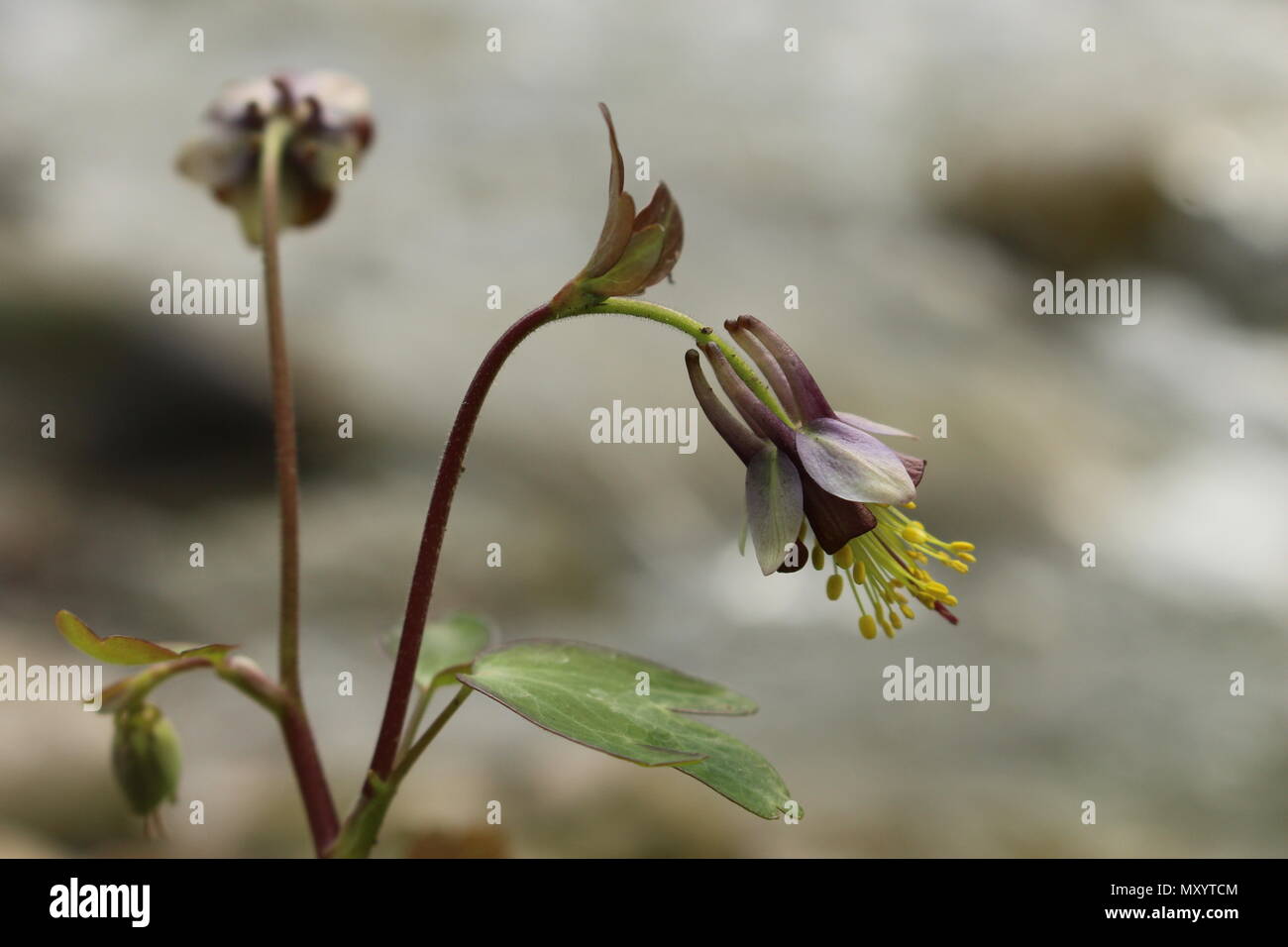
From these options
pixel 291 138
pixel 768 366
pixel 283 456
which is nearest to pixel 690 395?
pixel 291 138

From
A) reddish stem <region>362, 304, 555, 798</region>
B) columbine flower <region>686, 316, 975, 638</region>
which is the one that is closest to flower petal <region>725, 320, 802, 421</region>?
columbine flower <region>686, 316, 975, 638</region>

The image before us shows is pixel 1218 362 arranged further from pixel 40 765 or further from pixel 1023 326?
pixel 40 765

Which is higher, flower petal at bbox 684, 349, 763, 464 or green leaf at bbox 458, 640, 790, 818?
flower petal at bbox 684, 349, 763, 464

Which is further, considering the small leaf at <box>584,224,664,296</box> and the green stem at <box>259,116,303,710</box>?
the green stem at <box>259,116,303,710</box>

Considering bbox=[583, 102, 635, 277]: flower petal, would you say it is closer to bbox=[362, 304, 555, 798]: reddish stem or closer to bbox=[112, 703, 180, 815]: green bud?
bbox=[362, 304, 555, 798]: reddish stem

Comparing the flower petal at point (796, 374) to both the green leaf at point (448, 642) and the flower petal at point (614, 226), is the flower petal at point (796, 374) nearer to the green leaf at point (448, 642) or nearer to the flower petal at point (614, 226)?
the flower petal at point (614, 226)

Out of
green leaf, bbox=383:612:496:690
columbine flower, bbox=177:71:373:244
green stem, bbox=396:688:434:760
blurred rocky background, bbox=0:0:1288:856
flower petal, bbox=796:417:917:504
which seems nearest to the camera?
flower petal, bbox=796:417:917:504

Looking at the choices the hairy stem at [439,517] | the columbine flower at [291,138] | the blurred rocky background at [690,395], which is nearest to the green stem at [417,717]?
the hairy stem at [439,517]
